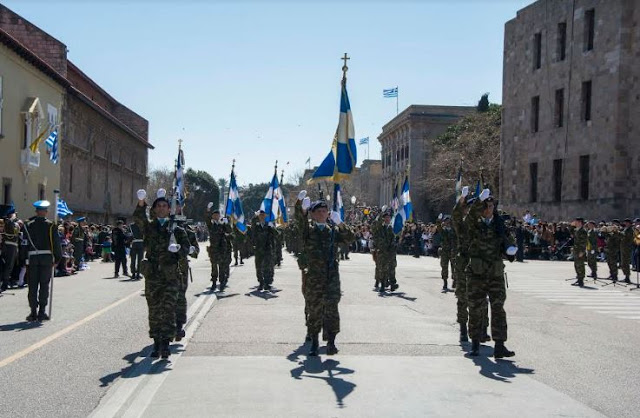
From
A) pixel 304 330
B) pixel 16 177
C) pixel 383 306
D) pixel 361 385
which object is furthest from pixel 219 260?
pixel 16 177

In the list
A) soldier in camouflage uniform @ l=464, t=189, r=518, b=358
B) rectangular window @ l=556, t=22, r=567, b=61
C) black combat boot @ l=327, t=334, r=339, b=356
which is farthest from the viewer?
rectangular window @ l=556, t=22, r=567, b=61

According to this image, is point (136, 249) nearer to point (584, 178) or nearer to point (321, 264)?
point (321, 264)

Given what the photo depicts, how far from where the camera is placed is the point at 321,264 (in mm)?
9594

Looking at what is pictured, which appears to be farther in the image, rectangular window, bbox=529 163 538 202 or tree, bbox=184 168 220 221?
tree, bbox=184 168 220 221

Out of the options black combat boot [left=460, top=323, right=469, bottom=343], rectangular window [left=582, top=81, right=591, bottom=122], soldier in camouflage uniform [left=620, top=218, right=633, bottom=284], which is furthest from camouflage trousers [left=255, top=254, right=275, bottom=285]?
rectangular window [left=582, top=81, right=591, bottom=122]

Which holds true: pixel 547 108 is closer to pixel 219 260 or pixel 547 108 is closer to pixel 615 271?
pixel 615 271

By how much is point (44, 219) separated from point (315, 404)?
766cm

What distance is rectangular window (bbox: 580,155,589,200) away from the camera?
1629 inches

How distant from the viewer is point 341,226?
9742 millimetres

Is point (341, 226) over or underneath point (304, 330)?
over

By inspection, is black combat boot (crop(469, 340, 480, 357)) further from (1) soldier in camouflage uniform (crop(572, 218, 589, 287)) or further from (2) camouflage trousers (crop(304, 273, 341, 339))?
(1) soldier in camouflage uniform (crop(572, 218, 589, 287))

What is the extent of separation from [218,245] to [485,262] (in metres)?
9.74

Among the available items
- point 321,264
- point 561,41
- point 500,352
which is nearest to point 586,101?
point 561,41

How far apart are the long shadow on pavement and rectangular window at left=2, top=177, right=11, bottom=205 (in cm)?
2572
